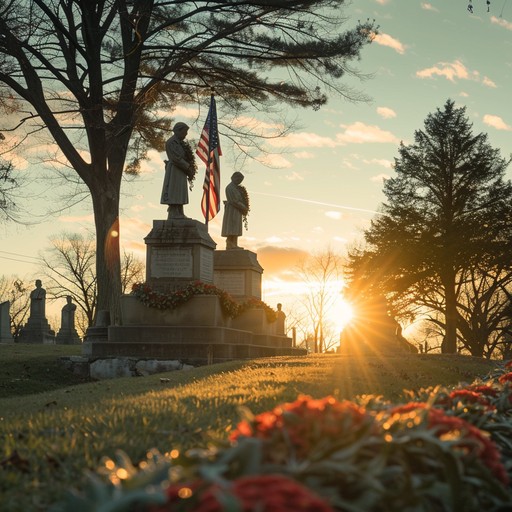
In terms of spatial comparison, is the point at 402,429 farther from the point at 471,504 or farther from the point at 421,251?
the point at 421,251

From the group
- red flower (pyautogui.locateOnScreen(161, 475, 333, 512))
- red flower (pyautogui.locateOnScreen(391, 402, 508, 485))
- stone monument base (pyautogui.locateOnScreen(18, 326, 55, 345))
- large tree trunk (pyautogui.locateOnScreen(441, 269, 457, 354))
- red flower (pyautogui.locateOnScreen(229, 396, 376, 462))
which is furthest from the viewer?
stone monument base (pyautogui.locateOnScreen(18, 326, 55, 345))

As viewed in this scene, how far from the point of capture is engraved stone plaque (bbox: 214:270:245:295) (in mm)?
23453

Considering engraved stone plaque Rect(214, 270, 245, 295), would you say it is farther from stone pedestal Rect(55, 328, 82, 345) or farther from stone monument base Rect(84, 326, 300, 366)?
stone pedestal Rect(55, 328, 82, 345)

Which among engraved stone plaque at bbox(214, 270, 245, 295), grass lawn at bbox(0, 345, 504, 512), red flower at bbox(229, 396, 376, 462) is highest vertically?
engraved stone plaque at bbox(214, 270, 245, 295)

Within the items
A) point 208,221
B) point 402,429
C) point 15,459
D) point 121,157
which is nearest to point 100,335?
point 208,221

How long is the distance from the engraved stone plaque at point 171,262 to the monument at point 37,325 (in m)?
19.9

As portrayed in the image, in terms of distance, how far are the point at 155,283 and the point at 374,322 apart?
16095 mm

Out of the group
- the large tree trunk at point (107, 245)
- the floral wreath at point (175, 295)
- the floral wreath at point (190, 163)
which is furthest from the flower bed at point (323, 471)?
the large tree trunk at point (107, 245)

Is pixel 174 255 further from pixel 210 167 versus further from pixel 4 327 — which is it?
pixel 4 327

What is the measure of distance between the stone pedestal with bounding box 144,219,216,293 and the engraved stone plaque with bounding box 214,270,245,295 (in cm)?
520

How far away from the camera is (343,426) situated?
2.54 m

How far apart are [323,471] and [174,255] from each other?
53.0 ft

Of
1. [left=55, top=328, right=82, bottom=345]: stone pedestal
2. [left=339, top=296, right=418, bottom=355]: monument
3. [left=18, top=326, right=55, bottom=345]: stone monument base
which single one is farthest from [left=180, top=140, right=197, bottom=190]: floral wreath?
[left=55, top=328, right=82, bottom=345]: stone pedestal

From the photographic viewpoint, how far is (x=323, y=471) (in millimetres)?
2205
